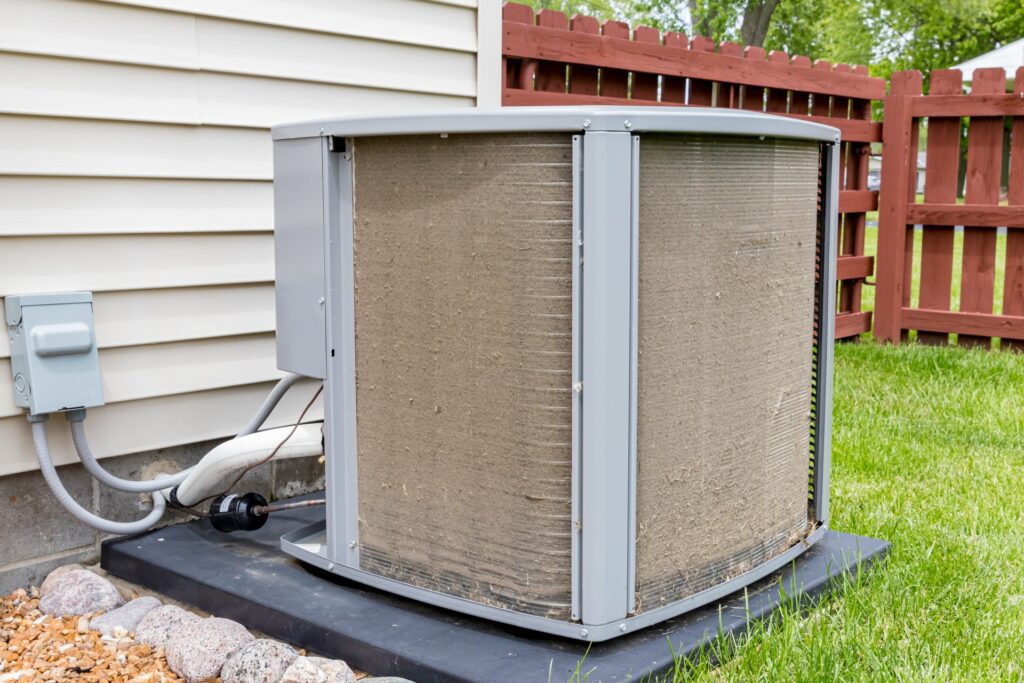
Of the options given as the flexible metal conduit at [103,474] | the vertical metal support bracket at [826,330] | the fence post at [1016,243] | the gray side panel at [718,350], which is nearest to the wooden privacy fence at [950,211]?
the fence post at [1016,243]

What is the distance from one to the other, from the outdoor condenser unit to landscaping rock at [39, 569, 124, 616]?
0.49m

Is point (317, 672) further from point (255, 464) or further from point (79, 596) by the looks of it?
point (79, 596)

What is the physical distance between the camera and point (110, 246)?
8.93 ft

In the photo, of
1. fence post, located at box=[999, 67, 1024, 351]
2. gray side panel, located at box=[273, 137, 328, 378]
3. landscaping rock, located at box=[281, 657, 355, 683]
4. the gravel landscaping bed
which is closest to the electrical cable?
gray side panel, located at box=[273, 137, 328, 378]

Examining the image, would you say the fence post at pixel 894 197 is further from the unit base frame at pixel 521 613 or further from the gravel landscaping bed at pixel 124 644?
the gravel landscaping bed at pixel 124 644

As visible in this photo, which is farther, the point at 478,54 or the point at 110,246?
the point at 478,54

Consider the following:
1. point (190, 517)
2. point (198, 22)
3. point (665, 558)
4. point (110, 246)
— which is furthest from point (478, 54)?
point (665, 558)

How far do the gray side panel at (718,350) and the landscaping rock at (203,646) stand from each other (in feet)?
2.91

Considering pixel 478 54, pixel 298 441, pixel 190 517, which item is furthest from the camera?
pixel 478 54

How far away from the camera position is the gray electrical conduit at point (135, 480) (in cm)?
263

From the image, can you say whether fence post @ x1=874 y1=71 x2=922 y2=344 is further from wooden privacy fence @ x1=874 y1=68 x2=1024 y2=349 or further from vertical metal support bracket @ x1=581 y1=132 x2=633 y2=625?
vertical metal support bracket @ x1=581 y1=132 x2=633 y2=625

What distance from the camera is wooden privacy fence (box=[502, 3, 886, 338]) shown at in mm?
4520

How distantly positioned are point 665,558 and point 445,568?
0.46 metres

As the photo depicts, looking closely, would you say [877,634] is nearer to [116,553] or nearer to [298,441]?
[298,441]
